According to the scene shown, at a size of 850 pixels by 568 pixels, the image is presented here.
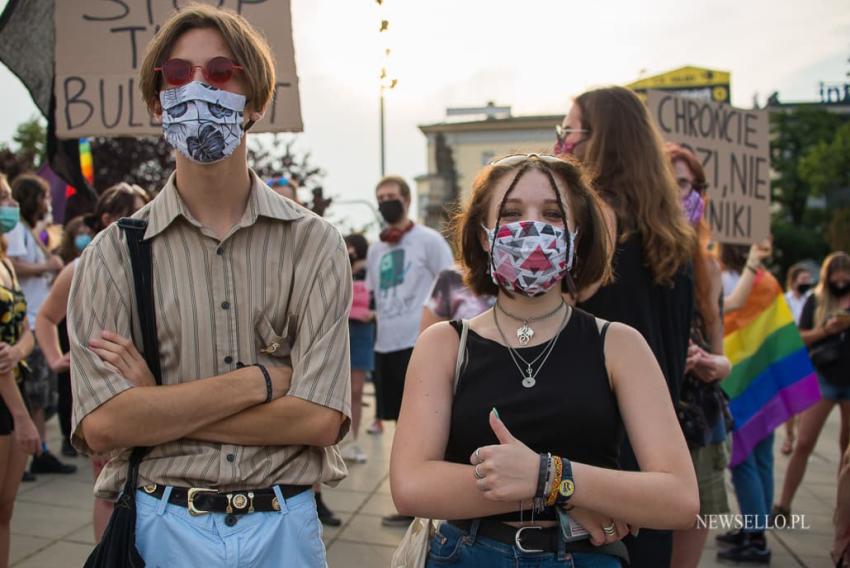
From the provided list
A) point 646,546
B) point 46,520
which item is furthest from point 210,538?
point 46,520

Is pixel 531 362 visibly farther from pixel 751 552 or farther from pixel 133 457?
pixel 751 552

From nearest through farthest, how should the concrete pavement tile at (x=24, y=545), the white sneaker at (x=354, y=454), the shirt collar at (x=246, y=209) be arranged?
the shirt collar at (x=246, y=209) < the concrete pavement tile at (x=24, y=545) < the white sneaker at (x=354, y=454)

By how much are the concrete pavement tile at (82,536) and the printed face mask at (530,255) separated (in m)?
3.83

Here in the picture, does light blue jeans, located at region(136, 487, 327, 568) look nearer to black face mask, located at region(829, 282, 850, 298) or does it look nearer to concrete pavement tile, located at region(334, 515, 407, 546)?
concrete pavement tile, located at region(334, 515, 407, 546)

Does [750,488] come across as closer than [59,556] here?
No

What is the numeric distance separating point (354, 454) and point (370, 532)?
1.95 metres

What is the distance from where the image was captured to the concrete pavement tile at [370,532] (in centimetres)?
505

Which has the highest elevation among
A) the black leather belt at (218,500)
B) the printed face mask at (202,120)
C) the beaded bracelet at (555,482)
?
the printed face mask at (202,120)

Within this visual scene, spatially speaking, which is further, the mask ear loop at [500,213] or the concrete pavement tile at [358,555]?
the concrete pavement tile at [358,555]

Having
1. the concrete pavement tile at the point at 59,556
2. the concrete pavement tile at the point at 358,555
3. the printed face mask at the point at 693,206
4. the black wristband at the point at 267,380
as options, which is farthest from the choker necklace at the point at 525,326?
the concrete pavement tile at the point at 59,556

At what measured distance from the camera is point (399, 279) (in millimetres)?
6168

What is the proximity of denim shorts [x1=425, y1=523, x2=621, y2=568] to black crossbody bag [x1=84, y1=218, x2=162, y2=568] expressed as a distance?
74cm

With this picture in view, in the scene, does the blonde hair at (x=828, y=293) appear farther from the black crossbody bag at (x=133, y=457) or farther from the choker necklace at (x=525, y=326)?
the black crossbody bag at (x=133, y=457)

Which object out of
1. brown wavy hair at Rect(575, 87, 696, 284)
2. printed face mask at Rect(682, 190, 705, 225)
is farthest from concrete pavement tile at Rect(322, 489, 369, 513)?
brown wavy hair at Rect(575, 87, 696, 284)
